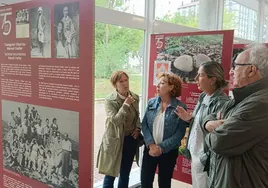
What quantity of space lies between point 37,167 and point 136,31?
248 cm

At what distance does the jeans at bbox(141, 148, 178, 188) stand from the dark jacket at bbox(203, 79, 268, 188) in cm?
A: 89

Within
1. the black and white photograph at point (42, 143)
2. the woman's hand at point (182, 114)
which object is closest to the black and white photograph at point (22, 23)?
the black and white photograph at point (42, 143)

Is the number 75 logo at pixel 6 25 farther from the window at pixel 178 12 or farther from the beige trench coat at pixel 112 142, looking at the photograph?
the window at pixel 178 12

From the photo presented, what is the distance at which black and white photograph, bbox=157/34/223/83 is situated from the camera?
8.08 feet

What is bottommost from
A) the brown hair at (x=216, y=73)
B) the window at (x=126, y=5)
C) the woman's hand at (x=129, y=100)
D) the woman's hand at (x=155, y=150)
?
the woman's hand at (x=155, y=150)

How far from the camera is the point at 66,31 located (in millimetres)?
1240

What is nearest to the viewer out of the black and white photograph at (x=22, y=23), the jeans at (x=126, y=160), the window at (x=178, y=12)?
the black and white photograph at (x=22, y=23)

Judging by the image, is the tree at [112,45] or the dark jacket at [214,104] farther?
the tree at [112,45]

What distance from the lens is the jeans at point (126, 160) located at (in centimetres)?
257

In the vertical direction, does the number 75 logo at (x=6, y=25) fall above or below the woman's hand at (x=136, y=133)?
above

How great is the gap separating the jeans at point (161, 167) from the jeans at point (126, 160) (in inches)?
9.0

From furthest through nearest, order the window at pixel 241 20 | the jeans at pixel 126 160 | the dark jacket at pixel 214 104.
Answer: the window at pixel 241 20
the jeans at pixel 126 160
the dark jacket at pixel 214 104

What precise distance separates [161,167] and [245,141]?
3.89 ft

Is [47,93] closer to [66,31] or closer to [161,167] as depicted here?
[66,31]
